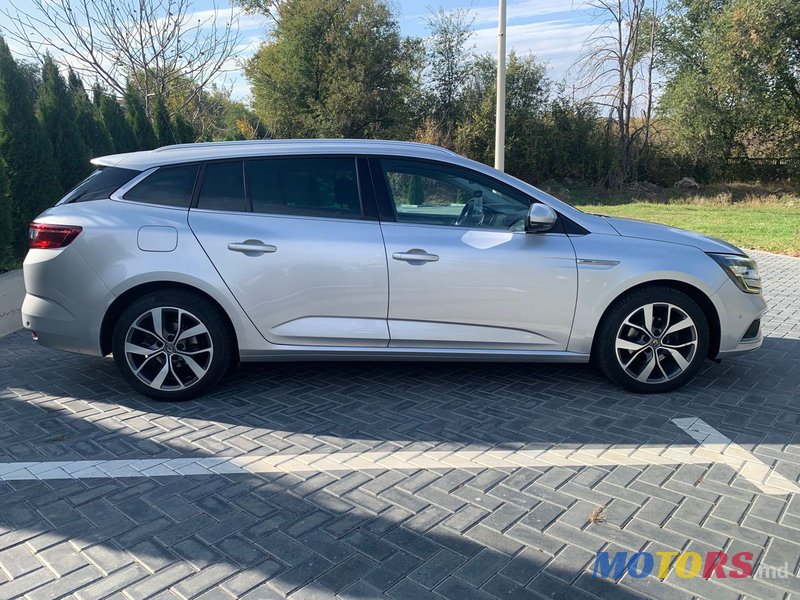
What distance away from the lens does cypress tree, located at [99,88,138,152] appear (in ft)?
37.8

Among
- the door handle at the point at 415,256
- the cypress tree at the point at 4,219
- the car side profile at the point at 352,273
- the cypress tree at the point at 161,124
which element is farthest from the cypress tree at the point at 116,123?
the door handle at the point at 415,256

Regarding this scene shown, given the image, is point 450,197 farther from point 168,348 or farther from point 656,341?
point 168,348

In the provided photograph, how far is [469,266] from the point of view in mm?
4340

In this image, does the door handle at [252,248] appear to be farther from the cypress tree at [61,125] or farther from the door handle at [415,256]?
the cypress tree at [61,125]

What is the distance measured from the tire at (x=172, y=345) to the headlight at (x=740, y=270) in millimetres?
3534

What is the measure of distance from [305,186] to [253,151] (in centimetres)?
46

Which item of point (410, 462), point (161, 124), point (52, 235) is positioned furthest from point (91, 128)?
point (410, 462)

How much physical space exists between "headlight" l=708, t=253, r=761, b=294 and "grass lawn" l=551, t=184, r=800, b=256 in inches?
331

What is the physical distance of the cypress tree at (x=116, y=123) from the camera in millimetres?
11516

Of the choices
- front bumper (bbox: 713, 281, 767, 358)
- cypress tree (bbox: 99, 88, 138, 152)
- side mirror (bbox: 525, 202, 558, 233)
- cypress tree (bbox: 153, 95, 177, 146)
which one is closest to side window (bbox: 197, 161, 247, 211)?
side mirror (bbox: 525, 202, 558, 233)

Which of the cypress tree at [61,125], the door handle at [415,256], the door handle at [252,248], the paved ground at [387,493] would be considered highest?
the cypress tree at [61,125]

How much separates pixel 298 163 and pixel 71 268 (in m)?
1.69

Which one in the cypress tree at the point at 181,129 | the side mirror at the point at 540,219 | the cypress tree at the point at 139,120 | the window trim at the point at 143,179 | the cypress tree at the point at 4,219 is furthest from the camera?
the cypress tree at the point at 181,129

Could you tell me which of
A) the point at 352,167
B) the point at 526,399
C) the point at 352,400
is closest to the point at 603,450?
the point at 526,399
